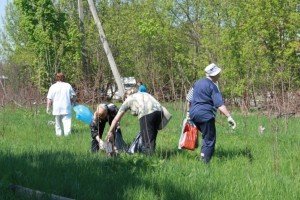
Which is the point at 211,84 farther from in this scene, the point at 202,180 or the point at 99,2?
the point at 99,2

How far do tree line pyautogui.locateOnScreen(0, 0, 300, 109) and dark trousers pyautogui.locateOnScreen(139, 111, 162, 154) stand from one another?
11115 millimetres

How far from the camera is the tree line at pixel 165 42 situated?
1093 inches

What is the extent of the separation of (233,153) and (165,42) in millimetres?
30835

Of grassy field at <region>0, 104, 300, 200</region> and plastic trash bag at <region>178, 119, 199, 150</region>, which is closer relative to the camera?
grassy field at <region>0, 104, 300, 200</region>

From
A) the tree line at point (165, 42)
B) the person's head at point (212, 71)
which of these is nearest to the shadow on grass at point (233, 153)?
the person's head at point (212, 71)

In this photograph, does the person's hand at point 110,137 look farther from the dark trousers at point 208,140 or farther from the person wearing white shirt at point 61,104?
the person wearing white shirt at point 61,104

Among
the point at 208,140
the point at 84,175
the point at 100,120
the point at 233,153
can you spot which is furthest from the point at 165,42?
the point at 84,175

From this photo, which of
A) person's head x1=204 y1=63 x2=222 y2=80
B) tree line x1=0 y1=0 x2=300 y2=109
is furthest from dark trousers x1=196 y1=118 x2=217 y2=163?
tree line x1=0 y1=0 x2=300 y2=109

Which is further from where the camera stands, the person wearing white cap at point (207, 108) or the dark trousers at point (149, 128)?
the dark trousers at point (149, 128)

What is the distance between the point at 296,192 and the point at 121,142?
4.26 meters

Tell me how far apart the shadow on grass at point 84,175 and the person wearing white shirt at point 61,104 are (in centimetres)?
424

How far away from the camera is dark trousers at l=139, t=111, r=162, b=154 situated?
30.1ft

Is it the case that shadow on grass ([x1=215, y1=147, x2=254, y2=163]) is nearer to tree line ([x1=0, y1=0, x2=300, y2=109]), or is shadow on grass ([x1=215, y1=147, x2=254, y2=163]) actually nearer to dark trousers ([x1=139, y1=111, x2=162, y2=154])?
dark trousers ([x1=139, y1=111, x2=162, y2=154])

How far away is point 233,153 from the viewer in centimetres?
998
